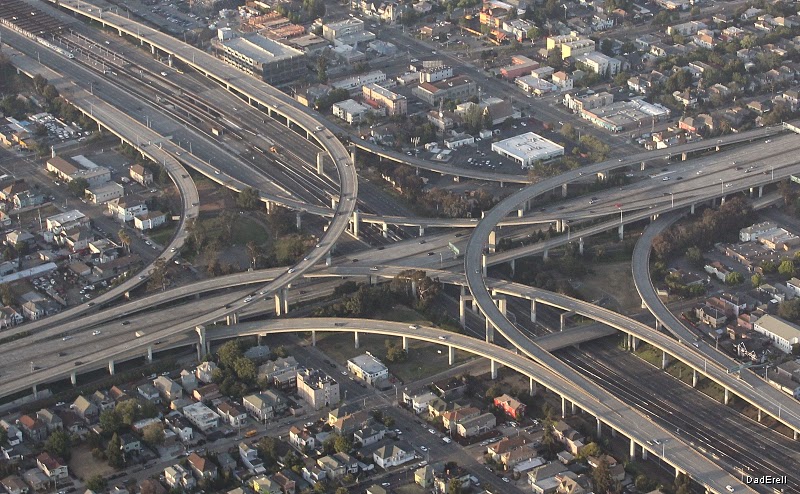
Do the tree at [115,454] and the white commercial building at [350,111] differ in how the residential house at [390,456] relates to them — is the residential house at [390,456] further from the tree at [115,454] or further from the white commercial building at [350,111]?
the white commercial building at [350,111]

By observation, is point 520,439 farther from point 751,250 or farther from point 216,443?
point 751,250

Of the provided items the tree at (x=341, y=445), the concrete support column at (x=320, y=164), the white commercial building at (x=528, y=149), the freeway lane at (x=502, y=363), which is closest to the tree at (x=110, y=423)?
the freeway lane at (x=502, y=363)

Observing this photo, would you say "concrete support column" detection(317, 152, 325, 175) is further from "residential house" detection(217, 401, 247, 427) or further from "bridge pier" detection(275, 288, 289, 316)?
"residential house" detection(217, 401, 247, 427)

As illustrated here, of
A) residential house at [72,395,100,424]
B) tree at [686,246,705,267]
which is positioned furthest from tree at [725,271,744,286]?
residential house at [72,395,100,424]

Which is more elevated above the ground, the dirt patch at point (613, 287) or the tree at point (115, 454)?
the tree at point (115, 454)

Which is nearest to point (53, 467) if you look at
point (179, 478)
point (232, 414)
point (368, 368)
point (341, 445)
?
point (179, 478)

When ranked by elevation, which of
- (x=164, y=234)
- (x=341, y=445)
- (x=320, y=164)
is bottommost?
(x=164, y=234)

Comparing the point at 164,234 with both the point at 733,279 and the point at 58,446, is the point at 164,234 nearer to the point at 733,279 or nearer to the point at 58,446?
the point at 58,446
